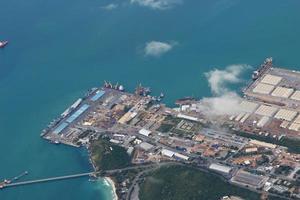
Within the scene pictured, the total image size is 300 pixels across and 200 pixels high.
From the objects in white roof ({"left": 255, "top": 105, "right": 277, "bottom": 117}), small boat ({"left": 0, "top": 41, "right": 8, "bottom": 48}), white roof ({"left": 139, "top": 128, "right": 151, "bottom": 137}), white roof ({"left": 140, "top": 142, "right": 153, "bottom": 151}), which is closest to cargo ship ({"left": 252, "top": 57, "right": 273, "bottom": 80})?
white roof ({"left": 255, "top": 105, "right": 277, "bottom": 117})

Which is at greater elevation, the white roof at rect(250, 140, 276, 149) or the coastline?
the white roof at rect(250, 140, 276, 149)

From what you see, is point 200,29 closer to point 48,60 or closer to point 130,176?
point 48,60

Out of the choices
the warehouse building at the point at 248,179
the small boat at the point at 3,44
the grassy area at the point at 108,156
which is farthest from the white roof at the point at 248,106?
the small boat at the point at 3,44

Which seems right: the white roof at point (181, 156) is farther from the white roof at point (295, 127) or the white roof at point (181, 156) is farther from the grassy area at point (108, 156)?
the white roof at point (295, 127)

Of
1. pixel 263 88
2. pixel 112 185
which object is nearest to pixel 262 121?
pixel 263 88

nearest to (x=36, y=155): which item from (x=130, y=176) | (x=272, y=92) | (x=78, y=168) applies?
(x=78, y=168)

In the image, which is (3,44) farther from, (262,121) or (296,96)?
(296,96)

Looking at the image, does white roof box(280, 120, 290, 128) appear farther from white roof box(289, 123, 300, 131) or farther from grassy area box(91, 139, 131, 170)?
grassy area box(91, 139, 131, 170)
